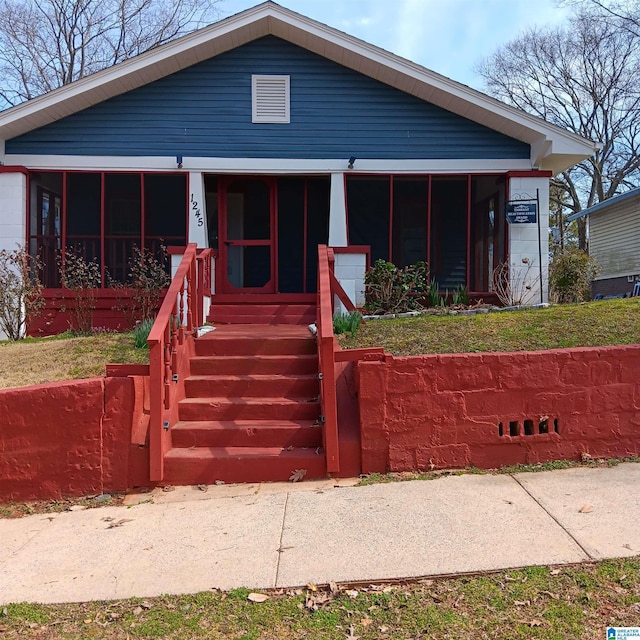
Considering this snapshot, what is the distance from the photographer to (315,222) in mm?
11805

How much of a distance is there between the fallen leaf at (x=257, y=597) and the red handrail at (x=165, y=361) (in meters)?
1.91

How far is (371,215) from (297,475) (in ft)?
27.3

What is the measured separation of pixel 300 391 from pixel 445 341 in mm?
1642

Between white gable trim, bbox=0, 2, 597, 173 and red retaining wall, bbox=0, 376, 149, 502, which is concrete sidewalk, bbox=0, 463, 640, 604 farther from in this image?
white gable trim, bbox=0, 2, 597, 173

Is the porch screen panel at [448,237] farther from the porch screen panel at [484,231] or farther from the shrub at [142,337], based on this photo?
the shrub at [142,337]

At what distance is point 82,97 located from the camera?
9.44 meters

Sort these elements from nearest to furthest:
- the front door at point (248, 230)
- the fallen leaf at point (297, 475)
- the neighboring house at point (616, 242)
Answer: the fallen leaf at point (297, 475) → the front door at point (248, 230) → the neighboring house at point (616, 242)

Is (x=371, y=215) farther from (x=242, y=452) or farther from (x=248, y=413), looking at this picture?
(x=242, y=452)

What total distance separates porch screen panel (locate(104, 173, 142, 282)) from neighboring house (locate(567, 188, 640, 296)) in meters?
12.9

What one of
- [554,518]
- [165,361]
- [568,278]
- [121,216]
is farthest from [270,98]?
[554,518]

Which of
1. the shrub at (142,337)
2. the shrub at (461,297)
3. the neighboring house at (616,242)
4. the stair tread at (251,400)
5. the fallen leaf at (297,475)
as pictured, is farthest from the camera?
the neighboring house at (616,242)

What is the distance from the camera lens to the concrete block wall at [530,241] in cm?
996

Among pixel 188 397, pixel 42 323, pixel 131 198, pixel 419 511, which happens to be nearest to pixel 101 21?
pixel 131 198

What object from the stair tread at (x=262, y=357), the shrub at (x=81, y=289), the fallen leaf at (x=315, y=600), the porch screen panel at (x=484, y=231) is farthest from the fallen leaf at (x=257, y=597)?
the porch screen panel at (x=484, y=231)
